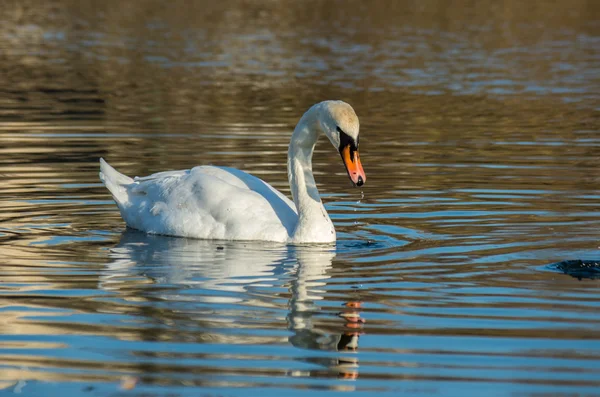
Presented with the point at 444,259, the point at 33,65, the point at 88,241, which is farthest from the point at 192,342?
the point at 33,65

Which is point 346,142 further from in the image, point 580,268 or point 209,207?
point 580,268

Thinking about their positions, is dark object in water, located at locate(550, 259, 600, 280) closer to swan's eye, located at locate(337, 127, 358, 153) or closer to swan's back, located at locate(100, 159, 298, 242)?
swan's eye, located at locate(337, 127, 358, 153)

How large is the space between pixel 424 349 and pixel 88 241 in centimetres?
487

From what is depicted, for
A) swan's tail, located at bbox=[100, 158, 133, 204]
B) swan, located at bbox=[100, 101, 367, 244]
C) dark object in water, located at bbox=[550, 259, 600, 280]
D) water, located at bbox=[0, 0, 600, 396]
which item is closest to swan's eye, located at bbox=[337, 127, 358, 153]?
swan, located at bbox=[100, 101, 367, 244]

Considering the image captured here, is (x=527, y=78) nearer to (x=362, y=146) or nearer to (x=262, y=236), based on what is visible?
(x=362, y=146)

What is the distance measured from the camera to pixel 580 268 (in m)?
9.98

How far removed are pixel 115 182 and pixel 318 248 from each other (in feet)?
8.61

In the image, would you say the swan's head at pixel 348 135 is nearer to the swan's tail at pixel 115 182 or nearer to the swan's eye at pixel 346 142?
the swan's eye at pixel 346 142

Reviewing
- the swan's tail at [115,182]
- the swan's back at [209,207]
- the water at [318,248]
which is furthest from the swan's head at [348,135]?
the swan's tail at [115,182]

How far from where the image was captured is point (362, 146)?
18203 mm

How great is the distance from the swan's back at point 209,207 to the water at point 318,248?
187 mm

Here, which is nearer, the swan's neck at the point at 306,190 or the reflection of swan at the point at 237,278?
the reflection of swan at the point at 237,278

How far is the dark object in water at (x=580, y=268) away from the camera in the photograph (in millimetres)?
9797

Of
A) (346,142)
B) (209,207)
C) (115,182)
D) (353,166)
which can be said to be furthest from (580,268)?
(115,182)
